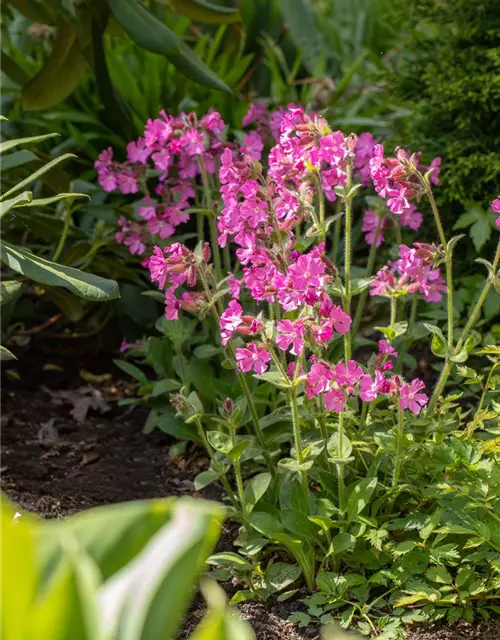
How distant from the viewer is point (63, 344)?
3.51 m

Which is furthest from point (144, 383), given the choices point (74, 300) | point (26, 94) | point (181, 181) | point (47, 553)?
point (47, 553)

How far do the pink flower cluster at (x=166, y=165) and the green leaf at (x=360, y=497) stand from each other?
0.95 m

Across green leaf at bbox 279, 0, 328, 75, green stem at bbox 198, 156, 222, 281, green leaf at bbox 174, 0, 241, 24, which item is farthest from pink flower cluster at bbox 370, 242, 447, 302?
green leaf at bbox 279, 0, 328, 75

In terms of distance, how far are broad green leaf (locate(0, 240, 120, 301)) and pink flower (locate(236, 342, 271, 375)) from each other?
0.31 m

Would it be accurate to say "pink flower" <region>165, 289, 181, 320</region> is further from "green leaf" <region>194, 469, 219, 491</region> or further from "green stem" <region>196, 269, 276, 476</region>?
"green leaf" <region>194, 469, 219, 491</region>

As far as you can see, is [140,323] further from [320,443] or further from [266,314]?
[320,443]

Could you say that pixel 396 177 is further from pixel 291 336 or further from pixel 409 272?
pixel 291 336

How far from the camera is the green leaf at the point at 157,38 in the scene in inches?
116

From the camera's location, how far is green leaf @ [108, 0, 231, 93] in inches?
116

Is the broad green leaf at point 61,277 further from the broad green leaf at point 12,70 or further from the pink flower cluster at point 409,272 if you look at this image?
the broad green leaf at point 12,70

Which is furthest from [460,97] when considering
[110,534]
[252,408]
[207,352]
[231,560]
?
[110,534]

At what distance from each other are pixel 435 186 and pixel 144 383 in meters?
1.31

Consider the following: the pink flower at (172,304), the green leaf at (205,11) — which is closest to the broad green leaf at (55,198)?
the pink flower at (172,304)

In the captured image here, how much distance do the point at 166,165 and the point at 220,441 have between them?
32.7 inches
